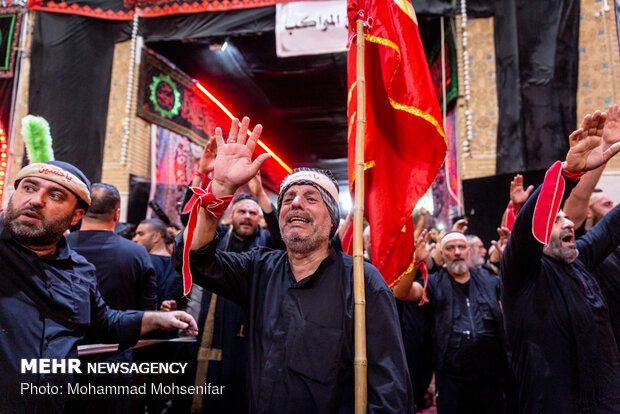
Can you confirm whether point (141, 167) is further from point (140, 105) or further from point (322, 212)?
point (322, 212)

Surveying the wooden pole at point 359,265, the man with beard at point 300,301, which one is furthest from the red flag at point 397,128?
the man with beard at point 300,301

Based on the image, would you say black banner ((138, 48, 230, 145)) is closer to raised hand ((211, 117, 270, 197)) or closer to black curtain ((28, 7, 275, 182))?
black curtain ((28, 7, 275, 182))

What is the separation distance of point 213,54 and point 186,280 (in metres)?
7.70

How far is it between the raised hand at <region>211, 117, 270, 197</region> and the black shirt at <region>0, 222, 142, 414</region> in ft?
2.60

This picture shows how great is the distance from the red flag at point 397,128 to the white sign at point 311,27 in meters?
4.15

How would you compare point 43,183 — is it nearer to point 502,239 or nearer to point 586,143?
point 586,143

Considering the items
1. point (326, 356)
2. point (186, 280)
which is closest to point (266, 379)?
point (326, 356)

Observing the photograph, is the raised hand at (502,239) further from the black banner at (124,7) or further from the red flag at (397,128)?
the black banner at (124,7)

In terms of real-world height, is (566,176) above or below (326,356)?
above

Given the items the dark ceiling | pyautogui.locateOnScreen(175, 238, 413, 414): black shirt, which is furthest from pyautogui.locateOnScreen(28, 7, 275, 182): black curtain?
pyautogui.locateOnScreen(175, 238, 413, 414): black shirt

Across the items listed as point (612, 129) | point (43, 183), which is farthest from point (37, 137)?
point (612, 129)

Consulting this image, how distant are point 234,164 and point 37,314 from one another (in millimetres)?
1021

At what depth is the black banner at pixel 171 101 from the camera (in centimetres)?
772

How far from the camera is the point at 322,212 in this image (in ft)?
6.47
